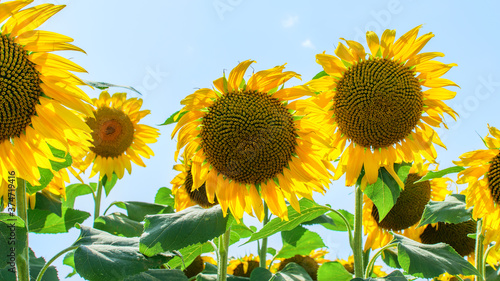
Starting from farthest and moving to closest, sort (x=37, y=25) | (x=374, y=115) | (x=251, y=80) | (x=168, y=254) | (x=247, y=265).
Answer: (x=247, y=265)
(x=374, y=115)
(x=251, y=80)
(x=168, y=254)
(x=37, y=25)

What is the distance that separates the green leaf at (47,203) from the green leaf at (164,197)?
901 millimetres

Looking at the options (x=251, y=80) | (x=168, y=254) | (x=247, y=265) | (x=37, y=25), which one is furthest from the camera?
(x=247, y=265)

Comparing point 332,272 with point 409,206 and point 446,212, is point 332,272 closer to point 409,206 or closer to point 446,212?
point 446,212

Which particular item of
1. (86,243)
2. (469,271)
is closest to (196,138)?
(86,243)

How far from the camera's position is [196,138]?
8.28 feet

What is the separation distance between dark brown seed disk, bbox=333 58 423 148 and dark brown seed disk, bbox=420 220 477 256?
146cm

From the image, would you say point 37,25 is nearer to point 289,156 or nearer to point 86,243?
point 86,243

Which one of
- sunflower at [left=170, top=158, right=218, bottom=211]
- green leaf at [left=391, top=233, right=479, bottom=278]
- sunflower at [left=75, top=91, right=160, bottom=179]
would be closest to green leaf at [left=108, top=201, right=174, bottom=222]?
sunflower at [left=170, top=158, right=218, bottom=211]

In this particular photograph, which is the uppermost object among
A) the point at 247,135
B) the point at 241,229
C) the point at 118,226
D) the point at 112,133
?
the point at 247,135

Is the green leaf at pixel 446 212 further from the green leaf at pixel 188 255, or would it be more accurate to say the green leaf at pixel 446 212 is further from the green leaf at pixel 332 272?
the green leaf at pixel 188 255

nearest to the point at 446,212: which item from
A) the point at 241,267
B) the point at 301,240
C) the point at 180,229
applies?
the point at 301,240

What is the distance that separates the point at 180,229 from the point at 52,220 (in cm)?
114

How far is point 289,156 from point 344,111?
0.42 meters

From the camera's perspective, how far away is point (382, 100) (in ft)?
8.81
